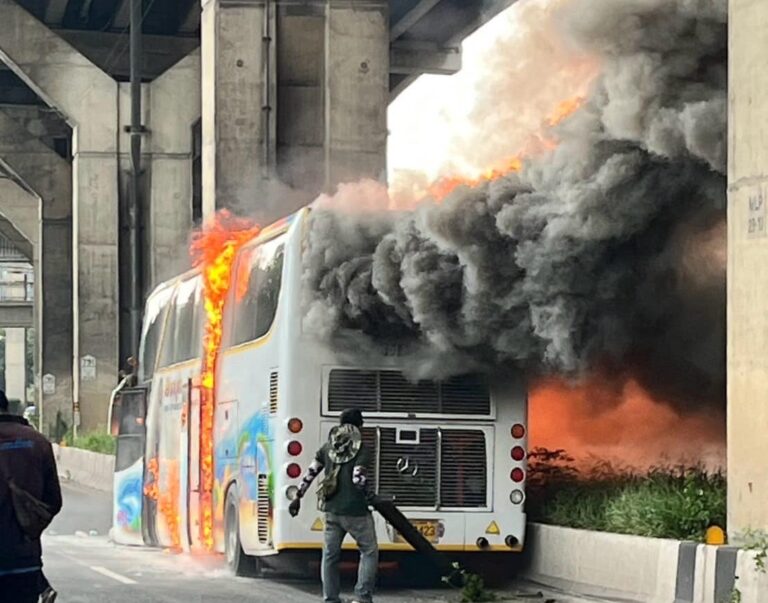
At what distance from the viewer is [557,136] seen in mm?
15391

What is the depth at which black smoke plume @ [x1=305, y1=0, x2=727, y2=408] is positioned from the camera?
14.8 metres

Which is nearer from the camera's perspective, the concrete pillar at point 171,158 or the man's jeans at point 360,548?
the man's jeans at point 360,548

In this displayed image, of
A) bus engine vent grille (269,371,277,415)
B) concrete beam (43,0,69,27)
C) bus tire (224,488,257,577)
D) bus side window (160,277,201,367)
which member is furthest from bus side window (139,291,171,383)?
Result: concrete beam (43,0,69,27)

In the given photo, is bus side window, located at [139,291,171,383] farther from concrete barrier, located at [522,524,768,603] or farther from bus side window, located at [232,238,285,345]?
concrete barrier, located at [522,524,768,603]

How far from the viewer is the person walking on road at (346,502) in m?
13.4

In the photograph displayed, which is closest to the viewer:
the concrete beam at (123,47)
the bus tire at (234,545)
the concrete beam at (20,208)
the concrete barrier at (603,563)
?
the concrete barrier at (603,563)

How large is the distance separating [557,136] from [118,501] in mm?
10656

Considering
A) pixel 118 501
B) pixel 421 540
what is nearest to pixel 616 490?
pixel 421 540

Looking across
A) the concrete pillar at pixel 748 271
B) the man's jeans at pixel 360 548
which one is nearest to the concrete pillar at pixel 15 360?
the man's jeans at pixel 360 548

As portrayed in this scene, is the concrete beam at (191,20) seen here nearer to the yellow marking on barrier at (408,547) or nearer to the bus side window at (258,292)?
the bus side window at (258,292)

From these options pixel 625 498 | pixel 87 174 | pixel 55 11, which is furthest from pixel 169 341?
pixel 55 11

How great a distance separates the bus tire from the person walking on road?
12.1 feet

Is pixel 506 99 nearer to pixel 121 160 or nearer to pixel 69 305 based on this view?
pixel 121 160

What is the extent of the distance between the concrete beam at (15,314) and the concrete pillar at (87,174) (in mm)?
61293
